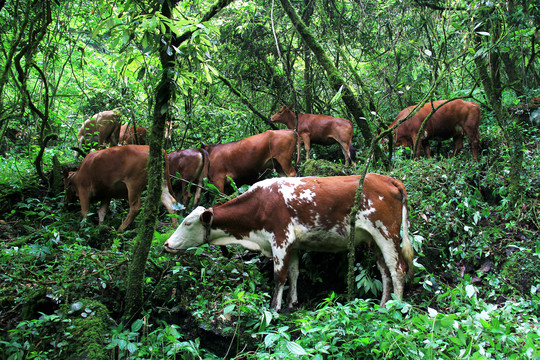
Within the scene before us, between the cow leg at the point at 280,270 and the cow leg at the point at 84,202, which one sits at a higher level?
the cow leg at the point at 84,202

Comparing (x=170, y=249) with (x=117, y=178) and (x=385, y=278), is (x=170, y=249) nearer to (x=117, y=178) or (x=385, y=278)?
(x=117, y=178)

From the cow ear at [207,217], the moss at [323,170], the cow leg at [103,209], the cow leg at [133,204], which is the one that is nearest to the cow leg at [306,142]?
the moss at [323,170]

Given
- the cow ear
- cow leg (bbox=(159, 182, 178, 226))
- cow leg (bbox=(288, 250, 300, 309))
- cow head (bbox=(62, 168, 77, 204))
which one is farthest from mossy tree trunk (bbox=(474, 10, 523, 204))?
cow head (bbox=(62, 168, 77, 204))

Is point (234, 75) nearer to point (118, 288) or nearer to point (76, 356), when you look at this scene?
point (118, 288)

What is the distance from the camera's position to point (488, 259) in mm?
5773

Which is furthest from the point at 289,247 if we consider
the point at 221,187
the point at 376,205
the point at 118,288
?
the point at 221,187

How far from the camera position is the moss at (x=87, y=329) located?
13.0 ft

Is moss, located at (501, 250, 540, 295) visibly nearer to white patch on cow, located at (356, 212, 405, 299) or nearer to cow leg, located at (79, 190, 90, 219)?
white patch on cow, located at (356, 212, 405, 299)

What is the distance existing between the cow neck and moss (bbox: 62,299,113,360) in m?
1.87

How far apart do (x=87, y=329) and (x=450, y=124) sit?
861 centimetres

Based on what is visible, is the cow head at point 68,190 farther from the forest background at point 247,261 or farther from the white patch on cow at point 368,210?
the white patch on cow at point 368,210

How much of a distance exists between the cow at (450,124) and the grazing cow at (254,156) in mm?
2406

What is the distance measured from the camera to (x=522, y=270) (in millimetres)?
5234

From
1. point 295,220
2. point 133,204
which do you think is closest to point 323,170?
point 295,220
